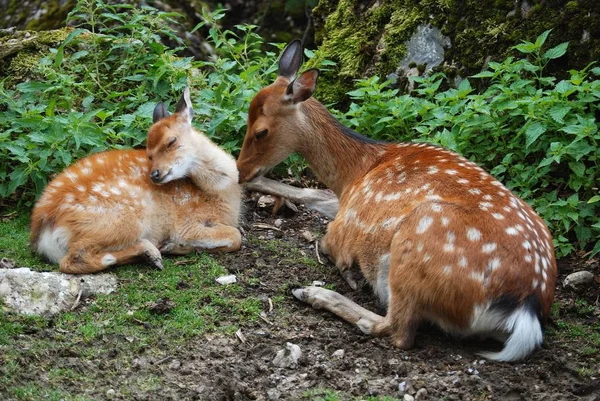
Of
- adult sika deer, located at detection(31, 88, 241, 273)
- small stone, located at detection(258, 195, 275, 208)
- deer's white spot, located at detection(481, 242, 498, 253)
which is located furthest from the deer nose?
deer's white spot, located at detection(481, 242, 498, 253)

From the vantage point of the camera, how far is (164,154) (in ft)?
20.7

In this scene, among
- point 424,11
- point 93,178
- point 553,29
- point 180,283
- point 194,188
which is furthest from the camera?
point 424,11

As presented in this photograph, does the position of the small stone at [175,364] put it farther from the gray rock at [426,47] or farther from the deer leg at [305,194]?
the gray rock at [426,47]

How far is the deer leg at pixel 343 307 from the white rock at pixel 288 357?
52cm

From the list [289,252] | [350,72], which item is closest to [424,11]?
[350,72]

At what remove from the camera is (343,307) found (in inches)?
211

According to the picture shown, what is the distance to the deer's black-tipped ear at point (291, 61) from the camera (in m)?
6.59

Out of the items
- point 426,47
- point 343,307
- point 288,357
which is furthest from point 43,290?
point 426,47

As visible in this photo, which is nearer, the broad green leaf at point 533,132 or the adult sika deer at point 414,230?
the adult sika deer at point 414,230

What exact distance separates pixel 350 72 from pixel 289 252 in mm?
2527

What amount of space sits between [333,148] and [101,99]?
2463 millimetres

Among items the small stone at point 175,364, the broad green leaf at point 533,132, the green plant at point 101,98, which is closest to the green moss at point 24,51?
the green plant at point 101,98

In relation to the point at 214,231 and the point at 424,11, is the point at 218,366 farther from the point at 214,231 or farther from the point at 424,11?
the point at 424,11

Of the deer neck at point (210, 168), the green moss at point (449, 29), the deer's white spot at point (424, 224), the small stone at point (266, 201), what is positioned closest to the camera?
the deer's white spot at point (424, 224)
